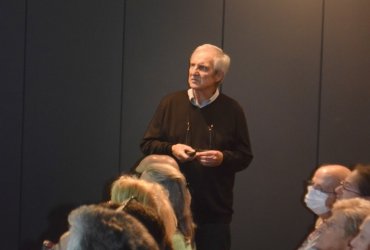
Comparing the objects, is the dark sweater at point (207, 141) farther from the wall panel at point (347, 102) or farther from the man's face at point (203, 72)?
the wall panel at point (347, 102)

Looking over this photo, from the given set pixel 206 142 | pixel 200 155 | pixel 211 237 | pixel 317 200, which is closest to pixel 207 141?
pixel 206 142

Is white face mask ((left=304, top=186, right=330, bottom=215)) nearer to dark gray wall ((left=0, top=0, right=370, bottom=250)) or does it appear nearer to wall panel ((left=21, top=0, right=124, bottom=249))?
dark gray wall ((left=0, top=0, right=370, bottom=250))

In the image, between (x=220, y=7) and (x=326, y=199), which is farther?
(x=220, y=7)

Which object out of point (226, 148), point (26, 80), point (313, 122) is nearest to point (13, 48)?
point (26, 80)

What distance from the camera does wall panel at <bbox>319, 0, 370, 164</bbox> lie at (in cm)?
470

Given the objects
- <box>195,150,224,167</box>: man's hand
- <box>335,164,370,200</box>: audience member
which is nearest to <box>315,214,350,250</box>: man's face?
<box>335,164,370,200</box>: audience member

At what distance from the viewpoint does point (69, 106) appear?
4789 mm

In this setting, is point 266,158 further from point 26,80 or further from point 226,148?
point 26,80

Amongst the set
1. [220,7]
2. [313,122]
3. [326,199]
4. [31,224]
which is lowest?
[31,224]

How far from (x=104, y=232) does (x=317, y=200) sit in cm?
201

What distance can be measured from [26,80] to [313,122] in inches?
84.1

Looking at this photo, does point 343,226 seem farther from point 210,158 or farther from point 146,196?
point 210,158

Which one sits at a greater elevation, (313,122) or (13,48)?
(13,48)

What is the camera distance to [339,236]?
2.41 m
